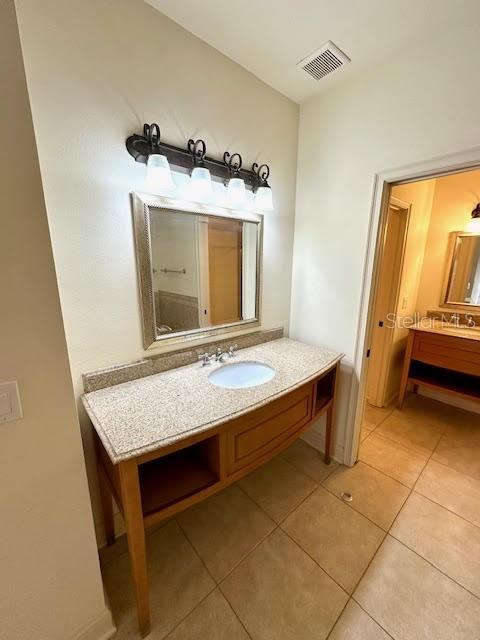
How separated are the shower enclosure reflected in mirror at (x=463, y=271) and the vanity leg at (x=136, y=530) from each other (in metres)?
3.17

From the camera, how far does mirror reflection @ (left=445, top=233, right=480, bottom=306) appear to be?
2469mm

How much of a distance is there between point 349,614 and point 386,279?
2.30 m

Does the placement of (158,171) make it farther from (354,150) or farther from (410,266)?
(410,266)


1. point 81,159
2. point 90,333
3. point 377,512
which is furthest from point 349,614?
point 81,159

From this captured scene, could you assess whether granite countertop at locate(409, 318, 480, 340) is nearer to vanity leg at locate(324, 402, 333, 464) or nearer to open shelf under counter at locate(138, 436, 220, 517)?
vanity leg at locate(324, 402, 333, 464)

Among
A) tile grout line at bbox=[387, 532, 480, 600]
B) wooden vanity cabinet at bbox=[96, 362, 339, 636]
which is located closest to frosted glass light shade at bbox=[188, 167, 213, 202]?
wooden vanity cabinet at bbox=[96, 362, 339, 636]

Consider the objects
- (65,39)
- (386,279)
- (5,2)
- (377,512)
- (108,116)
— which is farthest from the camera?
(386,279)

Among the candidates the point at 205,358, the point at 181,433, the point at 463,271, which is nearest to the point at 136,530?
the point at 181,433

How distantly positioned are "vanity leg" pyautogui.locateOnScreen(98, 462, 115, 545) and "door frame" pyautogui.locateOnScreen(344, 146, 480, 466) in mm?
1547

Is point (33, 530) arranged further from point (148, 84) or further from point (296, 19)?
point (296, 19)

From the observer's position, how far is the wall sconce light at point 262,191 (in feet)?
5.21

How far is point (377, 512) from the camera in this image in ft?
5.11

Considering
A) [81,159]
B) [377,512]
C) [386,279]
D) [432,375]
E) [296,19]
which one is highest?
[296,19]

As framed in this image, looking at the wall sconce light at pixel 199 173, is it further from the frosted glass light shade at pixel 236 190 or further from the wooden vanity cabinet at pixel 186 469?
the wooden vanity cabinet at pixel 186 469
